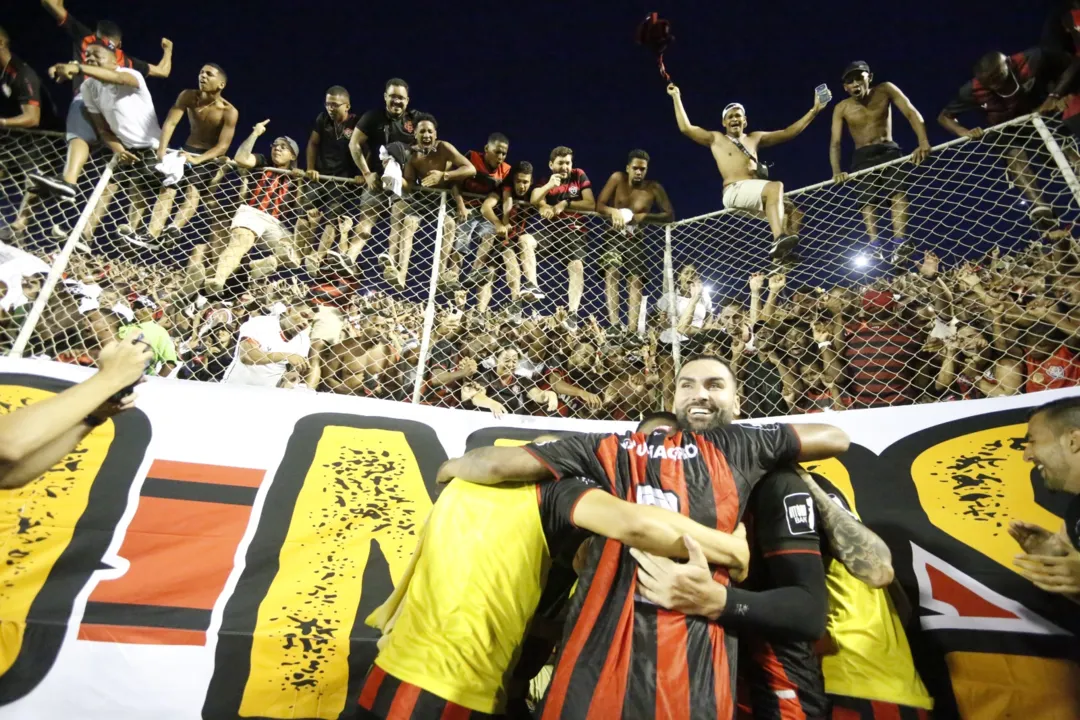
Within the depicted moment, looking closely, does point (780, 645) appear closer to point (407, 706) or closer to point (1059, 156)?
point (407, 706)

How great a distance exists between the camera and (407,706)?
1978mm

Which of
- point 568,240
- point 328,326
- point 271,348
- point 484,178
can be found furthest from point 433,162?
point 271,348

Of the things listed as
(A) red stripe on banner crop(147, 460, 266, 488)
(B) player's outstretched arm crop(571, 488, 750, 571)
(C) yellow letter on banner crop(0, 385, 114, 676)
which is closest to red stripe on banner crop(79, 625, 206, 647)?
(C) yellow letter on banner crop(0, 385, 114, 676)

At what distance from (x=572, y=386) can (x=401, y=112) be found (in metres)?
3.52

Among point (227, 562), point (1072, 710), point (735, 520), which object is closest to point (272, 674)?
point (227, 562)

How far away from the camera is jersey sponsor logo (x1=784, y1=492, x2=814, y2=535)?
2109 mm

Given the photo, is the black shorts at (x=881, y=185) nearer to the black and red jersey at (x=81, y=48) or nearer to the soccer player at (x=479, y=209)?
the soccer player at (x=479, y=209)

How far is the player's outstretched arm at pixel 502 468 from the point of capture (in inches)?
92.4

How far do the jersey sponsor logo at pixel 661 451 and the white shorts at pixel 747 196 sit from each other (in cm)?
342

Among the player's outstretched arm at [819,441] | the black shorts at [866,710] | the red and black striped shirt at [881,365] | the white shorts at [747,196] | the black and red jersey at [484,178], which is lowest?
the black shorts at [866,710]

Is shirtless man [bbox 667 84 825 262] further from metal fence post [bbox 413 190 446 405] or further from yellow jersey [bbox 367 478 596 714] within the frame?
yellow jersey [bbox 367 478 596 714]

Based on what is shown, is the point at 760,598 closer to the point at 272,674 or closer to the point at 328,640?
the point at 328,640

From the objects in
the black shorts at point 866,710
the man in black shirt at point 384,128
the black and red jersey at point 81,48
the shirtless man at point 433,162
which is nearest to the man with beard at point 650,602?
the black shorts at point 866,710

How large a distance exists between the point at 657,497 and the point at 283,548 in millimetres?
2197
